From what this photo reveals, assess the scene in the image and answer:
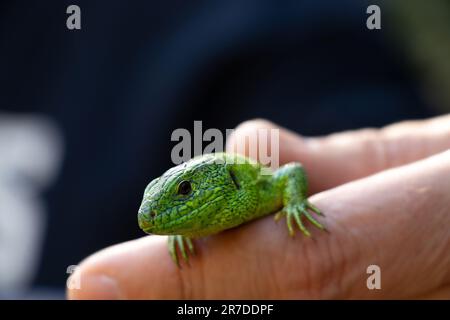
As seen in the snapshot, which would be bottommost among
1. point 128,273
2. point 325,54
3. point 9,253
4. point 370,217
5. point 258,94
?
point 9,253

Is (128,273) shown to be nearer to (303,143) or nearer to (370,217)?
(370,217)

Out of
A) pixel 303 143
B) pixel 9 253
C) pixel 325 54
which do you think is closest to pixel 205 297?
pixel 303 143

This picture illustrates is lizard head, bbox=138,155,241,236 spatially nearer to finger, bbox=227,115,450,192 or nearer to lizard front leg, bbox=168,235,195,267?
lizard front leg, bbox=168,235,195,267

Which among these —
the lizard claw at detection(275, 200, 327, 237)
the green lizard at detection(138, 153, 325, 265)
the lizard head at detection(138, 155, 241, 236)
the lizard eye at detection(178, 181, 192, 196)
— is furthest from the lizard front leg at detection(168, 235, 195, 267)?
the lizard claw at detection(275, 200, 327, 237)

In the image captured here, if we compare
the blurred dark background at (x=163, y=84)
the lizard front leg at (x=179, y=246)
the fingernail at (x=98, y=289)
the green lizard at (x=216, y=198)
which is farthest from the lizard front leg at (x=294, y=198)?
the blurred dark background at (x=163, y=84)

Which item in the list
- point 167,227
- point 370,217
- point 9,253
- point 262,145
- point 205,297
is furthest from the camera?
point 9,253

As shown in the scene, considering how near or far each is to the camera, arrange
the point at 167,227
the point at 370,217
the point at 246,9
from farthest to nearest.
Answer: the point at 246,9 → the point at 370,217 → the point at 167,227
